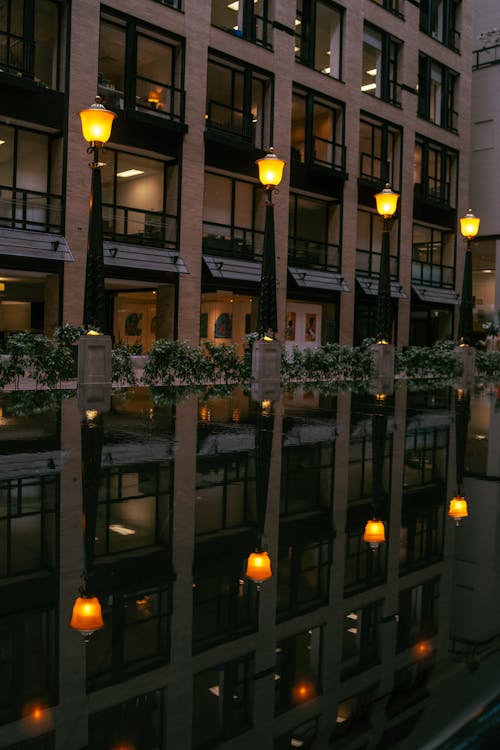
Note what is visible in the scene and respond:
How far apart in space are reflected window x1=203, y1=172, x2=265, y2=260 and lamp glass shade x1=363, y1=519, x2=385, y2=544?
26674mm

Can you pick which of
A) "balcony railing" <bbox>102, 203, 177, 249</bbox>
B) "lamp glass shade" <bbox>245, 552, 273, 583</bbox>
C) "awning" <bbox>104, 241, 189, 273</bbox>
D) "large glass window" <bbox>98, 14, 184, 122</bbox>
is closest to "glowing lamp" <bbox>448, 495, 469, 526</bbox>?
"lamp glass shade" <bbox>245, 552, 273, 583</bbox>

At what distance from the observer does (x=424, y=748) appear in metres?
2.56

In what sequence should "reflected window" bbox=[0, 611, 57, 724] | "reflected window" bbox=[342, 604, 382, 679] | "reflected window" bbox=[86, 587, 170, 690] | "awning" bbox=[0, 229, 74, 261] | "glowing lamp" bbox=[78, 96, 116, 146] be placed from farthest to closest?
"awning" bbox=[0, 229, 74, 261] → "glowing lamp" bbox=[78, 96, 116, 146] → "reflected window" bbox=[342, 604, 382, 679] → "reflected window" bbox=[86, 587, 170, 690] → "reflected window" bbox=[0, 611, 57, 724]

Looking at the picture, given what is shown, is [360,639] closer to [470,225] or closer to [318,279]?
[470,225]

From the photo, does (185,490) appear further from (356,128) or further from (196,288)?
(356,128)

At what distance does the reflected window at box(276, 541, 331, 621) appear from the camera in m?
4.09

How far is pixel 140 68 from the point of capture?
31.6 meters

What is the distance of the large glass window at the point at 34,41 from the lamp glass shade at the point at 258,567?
23712 millimetres

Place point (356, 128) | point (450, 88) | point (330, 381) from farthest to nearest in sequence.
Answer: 1. point (450, 88)
2. point (356, 128)
3. point (330, 381)

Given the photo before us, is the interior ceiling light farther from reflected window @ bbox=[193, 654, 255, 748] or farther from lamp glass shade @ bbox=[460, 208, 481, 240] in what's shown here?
reflected window @ bbox=[193, 654, 255, 748]

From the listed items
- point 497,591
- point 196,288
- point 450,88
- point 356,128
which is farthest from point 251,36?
point 497,591

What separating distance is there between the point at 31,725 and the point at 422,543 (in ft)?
11.2

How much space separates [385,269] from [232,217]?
924cm

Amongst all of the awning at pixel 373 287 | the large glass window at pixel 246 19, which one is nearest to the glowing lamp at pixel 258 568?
the large glass window at pixel 246 19
